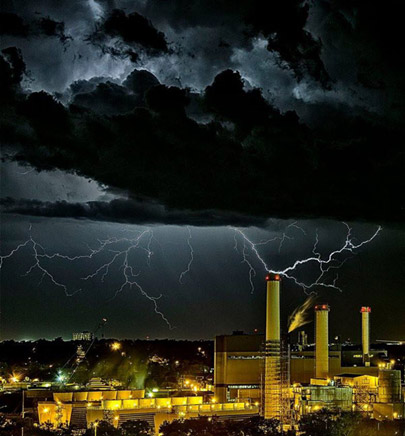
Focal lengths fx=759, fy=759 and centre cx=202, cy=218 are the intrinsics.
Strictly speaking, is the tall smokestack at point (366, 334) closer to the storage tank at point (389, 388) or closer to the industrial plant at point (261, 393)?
the industrial plant at point (261, 393)

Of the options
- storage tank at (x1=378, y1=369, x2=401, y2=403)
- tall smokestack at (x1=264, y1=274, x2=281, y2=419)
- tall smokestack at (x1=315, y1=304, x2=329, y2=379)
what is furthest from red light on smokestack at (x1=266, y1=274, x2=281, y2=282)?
tall smokestack at (x1=315, y1=304, x2=329, y2=379)

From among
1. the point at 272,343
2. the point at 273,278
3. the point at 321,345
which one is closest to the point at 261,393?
the point at 272,343

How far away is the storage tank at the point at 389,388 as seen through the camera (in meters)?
44.1

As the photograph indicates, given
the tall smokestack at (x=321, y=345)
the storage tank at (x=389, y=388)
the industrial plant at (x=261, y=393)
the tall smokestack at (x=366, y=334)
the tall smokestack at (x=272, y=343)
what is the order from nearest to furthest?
the industrial plant at (x=261, y=393) → the storage tank at (x=389, y=388) → the tall smokestack at (x=272, y=343) → the tall smokestack at (x=321, y=345) → the tall smokestack at (x=366, y=334)

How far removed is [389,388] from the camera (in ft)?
145

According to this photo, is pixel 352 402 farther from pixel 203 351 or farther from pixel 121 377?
pixel 203 351

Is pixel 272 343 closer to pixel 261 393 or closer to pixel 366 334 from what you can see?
pixel 261 393

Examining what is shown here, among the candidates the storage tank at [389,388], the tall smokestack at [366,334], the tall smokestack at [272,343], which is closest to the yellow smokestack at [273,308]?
the tall smokestack at [272,343]

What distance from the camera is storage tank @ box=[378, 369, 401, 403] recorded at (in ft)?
145

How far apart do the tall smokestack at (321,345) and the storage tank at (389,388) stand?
7879mm

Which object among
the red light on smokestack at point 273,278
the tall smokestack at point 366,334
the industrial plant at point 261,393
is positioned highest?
the red light on smokestack at point 273,278

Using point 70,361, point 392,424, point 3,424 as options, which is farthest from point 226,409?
point 70,361

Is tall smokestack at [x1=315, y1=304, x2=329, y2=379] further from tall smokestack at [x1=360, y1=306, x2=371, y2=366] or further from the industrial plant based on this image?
tall smokestack at [x1=360, y1=306, x2=371, y2=366]

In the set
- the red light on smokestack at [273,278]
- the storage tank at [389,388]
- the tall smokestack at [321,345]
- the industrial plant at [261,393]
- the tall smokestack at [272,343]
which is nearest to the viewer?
the industrial plant at [261,393]
